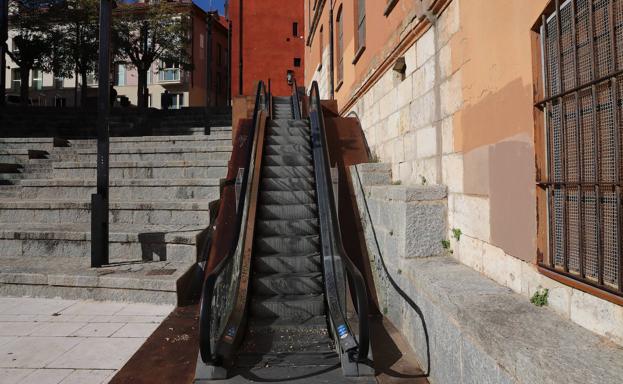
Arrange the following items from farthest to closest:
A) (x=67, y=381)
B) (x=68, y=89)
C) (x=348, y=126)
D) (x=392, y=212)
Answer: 1. (x=68, y=89)
2. (x=348, y=126)
3. (x=392, y=212)
4. (x=67, y=381)

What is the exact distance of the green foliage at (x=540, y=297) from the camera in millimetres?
2593

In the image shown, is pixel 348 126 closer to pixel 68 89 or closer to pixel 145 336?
pixel 145 336

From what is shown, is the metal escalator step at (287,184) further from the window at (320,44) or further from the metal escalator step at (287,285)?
Answer: the window at (320,44)

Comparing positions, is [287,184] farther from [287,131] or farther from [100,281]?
[100,281]

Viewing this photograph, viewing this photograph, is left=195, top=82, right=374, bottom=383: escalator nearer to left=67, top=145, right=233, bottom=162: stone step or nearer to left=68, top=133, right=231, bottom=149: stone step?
left=67, top=145, right=233, bottom=162: stone step

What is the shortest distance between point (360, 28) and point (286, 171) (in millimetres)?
4403

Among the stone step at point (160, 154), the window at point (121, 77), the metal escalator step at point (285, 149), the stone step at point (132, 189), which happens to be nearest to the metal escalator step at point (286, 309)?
the stone step at point (132, 189)

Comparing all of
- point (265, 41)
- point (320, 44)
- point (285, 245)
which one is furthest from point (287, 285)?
point (265, 41)

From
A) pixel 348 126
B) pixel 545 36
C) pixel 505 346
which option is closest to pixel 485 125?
pixel 545 36

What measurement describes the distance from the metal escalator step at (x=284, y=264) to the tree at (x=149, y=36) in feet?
65.3

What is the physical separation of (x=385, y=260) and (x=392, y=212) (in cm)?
66

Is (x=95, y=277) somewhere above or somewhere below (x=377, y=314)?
above

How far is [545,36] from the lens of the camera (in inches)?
103

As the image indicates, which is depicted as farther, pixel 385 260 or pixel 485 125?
pixel 385 260
